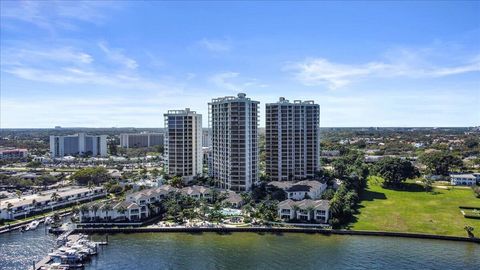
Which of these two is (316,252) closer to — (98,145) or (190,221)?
(190,221)

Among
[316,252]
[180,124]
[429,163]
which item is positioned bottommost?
[316,252]

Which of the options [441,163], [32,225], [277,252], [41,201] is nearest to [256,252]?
[277,252]

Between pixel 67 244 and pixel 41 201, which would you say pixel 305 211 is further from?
pixel 41 201

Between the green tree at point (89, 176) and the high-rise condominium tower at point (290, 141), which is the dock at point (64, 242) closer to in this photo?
the green tree at point (89, 176)

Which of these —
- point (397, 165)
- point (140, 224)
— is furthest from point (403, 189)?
point (140, 224)

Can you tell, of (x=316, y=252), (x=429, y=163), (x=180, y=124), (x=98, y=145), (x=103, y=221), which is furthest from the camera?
(x=98, y=145)

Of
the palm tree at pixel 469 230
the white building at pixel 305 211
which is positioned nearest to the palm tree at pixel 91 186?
the white building at pixel 305 211
